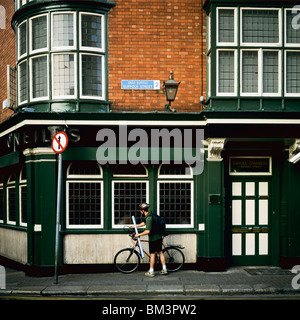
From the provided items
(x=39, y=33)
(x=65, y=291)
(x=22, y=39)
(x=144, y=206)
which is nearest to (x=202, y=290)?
(x=144, y=206)

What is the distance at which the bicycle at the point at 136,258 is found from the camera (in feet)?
35.4

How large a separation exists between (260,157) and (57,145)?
576 centimetres

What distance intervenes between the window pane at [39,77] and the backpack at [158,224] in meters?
4.58

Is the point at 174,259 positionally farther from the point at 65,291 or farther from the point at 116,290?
the point at 65,291

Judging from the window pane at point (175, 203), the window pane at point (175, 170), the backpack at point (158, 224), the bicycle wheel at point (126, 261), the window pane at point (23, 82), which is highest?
the window pane at point (23, 82)

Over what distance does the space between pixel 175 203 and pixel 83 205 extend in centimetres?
259

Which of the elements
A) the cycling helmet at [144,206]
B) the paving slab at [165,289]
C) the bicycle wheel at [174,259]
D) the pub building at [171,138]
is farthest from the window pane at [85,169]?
the paving slab at [165,289]

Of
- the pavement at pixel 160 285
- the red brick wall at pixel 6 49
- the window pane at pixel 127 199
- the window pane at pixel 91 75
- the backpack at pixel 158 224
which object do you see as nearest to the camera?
the pavement at pixel 160 285

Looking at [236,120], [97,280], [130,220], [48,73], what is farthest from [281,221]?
[48,73]

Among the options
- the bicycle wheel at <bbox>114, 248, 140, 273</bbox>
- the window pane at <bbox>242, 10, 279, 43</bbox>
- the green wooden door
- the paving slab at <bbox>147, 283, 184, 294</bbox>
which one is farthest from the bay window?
the paving slab at <bbox>147, 283, 184, 294</bbox>

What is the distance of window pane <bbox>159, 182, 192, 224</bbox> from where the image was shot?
11391 mm

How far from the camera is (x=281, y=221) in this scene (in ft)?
37.3

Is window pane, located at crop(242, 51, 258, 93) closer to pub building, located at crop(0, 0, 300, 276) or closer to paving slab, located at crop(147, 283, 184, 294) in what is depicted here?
pub building, located at crop(0, 0, 300, 276)

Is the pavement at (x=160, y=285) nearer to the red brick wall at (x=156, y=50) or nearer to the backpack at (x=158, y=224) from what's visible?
the backpack at (x=158, y=224)
